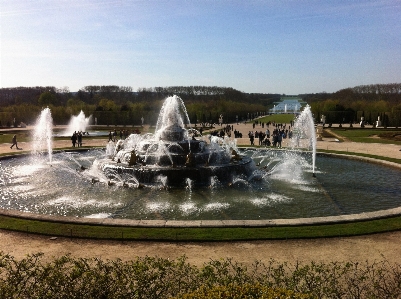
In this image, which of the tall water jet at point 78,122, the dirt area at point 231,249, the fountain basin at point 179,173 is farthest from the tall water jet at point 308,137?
the tall water jet at point 78,122

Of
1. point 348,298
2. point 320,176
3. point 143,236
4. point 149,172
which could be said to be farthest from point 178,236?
point 320,176

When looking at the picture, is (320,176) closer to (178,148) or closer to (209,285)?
(178,148)

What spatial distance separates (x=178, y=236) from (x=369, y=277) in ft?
15.9

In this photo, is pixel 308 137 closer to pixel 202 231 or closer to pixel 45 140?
pixel 45 140

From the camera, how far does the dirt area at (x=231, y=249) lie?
905cm

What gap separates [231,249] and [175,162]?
9947 millimetres

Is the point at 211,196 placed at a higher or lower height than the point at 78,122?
lower

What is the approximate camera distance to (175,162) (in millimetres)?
19031

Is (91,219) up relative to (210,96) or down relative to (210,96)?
down

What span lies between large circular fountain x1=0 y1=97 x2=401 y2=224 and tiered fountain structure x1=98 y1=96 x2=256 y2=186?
47 mm

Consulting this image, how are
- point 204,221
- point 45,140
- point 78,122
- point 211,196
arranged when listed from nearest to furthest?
point 204,221, point 211,196, point 45,140, point 78,122

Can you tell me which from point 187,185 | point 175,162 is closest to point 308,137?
point 175,162

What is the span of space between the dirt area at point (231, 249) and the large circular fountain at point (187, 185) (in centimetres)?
255

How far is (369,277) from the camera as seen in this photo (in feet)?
25.8
